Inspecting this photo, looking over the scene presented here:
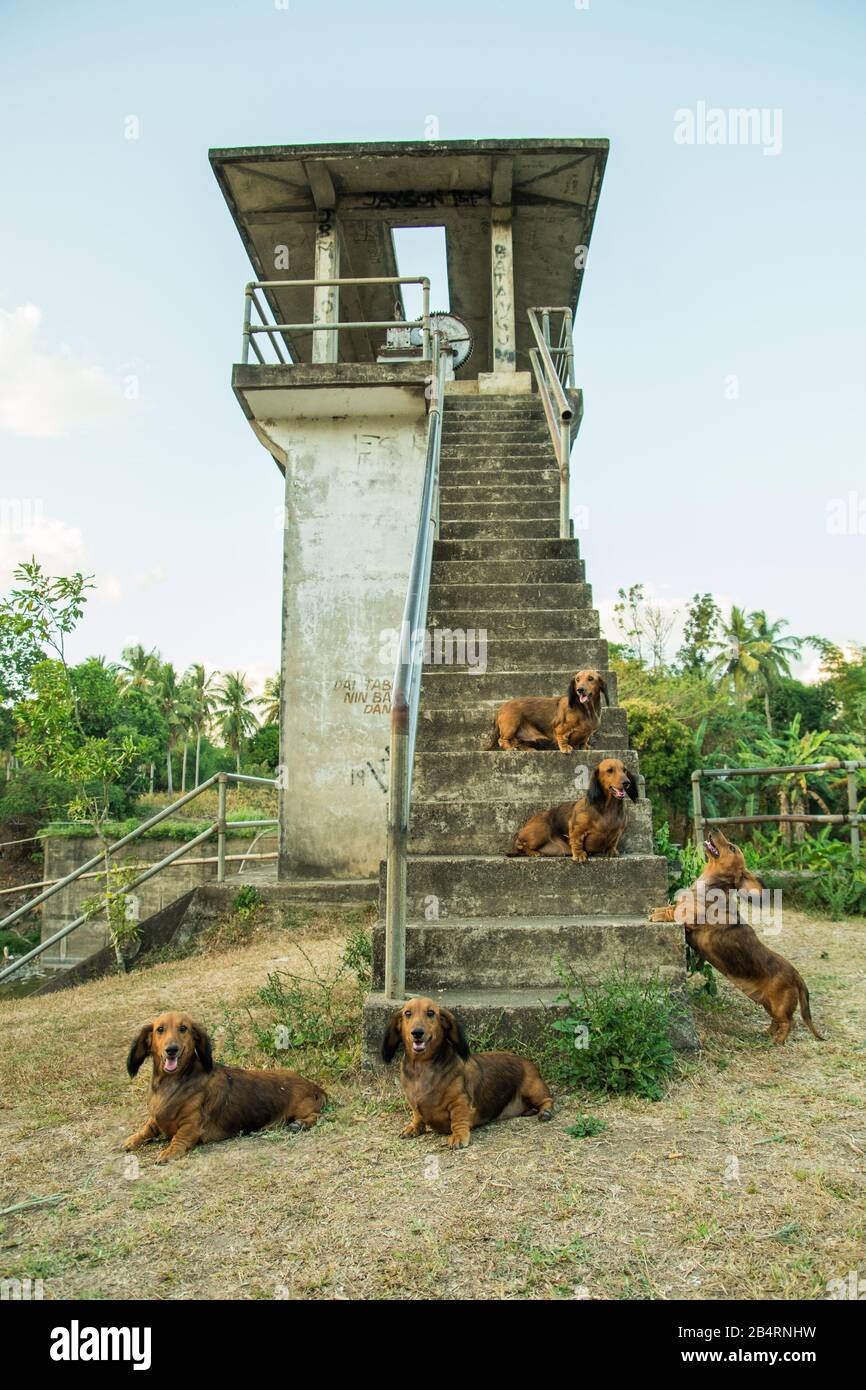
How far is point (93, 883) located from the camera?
952 inches

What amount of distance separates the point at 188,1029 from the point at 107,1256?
3.24ft

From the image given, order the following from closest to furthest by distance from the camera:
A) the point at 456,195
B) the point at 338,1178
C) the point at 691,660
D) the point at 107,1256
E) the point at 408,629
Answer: the point at 107,1256
the point at 338,1178
the point at 408,629
the point at 456,195
the point at 691,660

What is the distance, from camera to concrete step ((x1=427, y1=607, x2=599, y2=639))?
6676mm

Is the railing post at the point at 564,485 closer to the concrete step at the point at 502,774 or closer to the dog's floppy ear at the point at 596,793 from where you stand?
the concrete step at the point at 502,774

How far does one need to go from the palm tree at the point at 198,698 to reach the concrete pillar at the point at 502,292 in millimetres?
42910

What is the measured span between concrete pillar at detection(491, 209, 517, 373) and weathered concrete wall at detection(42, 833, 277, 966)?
14296 millimetres

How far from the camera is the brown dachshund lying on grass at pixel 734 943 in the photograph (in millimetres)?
4145

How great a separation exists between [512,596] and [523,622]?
423 mm

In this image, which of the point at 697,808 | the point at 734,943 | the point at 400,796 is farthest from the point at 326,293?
the point at 734,943

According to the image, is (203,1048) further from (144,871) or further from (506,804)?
(144,871)

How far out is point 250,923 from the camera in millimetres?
7898
